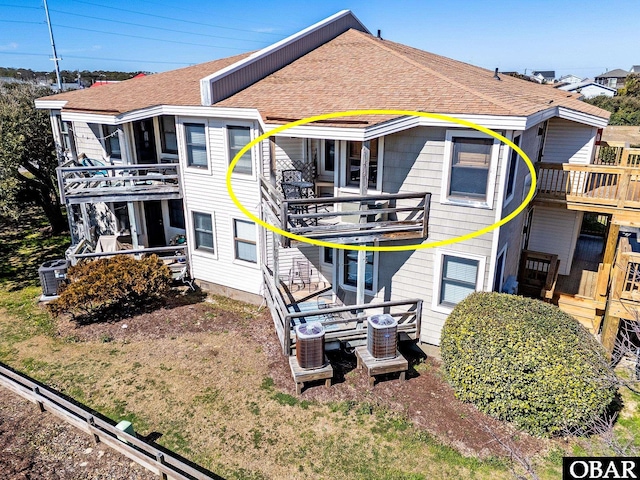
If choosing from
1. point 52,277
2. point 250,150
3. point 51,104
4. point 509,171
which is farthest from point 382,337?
point 51,104

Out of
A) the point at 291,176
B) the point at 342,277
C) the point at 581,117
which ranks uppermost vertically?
the point at 581,117

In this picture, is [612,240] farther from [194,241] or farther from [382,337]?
[194,241]

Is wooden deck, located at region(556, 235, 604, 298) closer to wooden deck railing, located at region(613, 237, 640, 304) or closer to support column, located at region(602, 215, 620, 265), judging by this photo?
support column, located at region(602, 215, 620, 265)

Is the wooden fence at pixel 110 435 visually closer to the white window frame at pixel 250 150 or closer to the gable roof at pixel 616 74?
the white window frame at pixel 250 150

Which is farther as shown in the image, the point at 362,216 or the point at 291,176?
the point at 291,176

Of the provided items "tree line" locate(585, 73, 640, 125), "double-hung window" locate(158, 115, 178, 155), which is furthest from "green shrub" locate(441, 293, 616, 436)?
"tree line" locate(585, 73, 640, 125)
